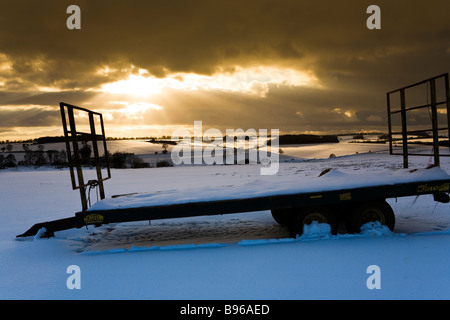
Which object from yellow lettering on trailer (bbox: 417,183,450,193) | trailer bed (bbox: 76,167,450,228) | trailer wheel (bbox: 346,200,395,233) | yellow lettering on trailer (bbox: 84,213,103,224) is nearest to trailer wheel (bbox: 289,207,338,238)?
trailer bed (bbox: 76,167,450,228)

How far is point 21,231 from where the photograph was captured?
666cm

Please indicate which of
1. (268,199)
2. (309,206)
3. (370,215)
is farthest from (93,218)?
(370,215)

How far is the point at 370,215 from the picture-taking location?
5.53 metres

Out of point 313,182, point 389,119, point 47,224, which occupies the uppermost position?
point 389,119

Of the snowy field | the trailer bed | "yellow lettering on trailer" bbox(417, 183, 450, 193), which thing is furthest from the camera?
"yellow lettering on trailer" bbox(417, 183, 450, 193)

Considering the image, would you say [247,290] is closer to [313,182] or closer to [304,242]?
[304,242]

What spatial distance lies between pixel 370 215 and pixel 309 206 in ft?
3.58

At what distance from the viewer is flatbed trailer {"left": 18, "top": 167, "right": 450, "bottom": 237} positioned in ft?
16.9

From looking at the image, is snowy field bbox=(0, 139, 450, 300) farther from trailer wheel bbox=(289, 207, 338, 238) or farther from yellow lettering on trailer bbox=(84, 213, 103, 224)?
yellow lettering on trailer bbox=(84, 213, 103, 224)

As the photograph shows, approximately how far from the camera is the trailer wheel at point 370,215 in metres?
5.48

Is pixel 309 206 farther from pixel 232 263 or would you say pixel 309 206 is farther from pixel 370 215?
pixel 232 263

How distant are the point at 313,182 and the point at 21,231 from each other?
597cm

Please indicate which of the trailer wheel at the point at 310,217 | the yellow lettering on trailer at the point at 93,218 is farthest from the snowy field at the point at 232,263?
the yellow lettering on trailer at the point at 93,218
